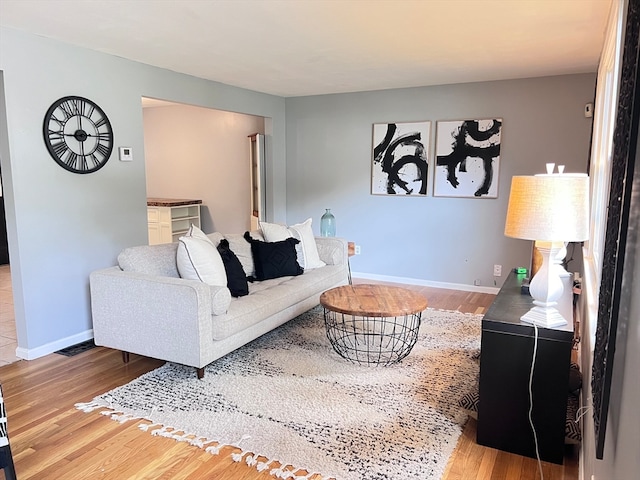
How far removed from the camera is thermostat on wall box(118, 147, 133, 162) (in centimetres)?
381

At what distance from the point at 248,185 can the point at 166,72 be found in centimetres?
228

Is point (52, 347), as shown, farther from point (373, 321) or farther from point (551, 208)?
point (551, 208)

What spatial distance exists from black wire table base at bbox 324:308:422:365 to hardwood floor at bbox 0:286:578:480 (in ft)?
2.94

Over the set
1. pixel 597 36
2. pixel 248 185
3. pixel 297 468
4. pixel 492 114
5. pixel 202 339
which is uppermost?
pixel 597 36

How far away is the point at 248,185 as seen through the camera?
20.6 feet

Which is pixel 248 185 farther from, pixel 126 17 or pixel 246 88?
pixel 126 17

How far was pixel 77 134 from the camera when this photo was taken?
3459 millimetres

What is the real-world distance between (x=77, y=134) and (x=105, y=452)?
2.34 m

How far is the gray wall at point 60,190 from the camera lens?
312cm

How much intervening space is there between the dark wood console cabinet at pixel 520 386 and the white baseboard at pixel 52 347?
117 inches

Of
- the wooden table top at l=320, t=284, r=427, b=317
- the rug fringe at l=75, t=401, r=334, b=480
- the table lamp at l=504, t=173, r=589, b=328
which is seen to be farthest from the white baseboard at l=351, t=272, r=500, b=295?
the rug fringe at l=75, t=401, r=334, b=480

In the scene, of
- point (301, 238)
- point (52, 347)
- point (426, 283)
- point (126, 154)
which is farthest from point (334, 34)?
point (426, 283)

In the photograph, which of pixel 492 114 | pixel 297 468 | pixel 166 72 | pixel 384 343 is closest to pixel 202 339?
pixel 297 468

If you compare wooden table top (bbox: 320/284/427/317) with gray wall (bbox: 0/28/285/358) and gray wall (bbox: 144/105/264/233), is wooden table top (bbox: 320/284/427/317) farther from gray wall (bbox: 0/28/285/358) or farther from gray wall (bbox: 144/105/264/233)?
gray wall (bbox: 144/105/264/233)
